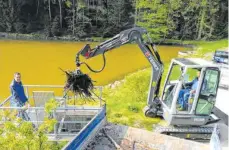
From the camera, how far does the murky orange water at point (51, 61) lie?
69.5 feet

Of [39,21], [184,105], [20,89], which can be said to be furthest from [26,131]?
[39,21]

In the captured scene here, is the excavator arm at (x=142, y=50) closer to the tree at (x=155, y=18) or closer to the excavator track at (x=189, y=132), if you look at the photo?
the excavator track at (x=189, y=132)

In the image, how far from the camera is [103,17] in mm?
46094

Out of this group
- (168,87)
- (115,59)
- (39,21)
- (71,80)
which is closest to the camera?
(71,80)

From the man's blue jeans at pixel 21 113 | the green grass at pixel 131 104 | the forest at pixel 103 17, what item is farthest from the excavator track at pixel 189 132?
the forest at pixel 103 17

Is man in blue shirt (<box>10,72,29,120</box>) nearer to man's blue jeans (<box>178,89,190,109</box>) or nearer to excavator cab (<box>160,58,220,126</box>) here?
excavator cab (<box>160,58,220,126</box>)

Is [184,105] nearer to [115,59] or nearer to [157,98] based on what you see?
[157,98]

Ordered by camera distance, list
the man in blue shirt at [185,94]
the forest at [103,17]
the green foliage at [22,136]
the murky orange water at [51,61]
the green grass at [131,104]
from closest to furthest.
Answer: the green foliage at [22,136]
the man in blue shirt at [185,94]
the green grass at [131,104]
the murky orange water at [51,61]
the forest at [103,17]

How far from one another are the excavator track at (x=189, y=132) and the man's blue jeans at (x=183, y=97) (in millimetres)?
705

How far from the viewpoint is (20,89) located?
9.02 m

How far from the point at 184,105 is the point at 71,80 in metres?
3.92

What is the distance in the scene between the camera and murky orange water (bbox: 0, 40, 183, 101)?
69.5ft

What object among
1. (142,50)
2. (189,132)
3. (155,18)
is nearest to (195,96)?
(189,132)

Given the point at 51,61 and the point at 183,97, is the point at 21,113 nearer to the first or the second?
the point at 183,97
